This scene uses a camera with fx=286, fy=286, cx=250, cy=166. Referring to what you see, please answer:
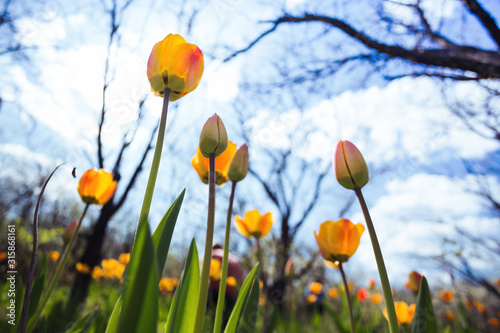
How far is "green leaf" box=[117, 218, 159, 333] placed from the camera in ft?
1.08

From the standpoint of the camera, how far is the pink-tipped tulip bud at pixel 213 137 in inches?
20.8

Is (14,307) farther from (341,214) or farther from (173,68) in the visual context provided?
(341,214)

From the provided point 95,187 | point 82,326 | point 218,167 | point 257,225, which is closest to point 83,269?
point 82,326

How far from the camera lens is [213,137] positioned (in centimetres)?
53

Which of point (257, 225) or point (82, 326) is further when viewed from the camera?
point (257, 225)

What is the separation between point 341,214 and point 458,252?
32.1 feet

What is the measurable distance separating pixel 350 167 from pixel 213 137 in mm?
272

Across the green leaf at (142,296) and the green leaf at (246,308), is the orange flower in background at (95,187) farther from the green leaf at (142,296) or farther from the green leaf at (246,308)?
the green leaf at (142,296)

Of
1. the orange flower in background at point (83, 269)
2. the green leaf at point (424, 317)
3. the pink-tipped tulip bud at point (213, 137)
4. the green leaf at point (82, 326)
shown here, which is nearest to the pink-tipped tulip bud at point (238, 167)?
the pink-tipped tulip bud at point (213, 137)

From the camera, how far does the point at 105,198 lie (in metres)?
0.99

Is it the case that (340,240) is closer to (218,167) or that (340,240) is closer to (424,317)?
(424,317)

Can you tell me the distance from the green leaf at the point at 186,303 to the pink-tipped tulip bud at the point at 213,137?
0.21 metres

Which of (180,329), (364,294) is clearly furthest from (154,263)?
(364,294)

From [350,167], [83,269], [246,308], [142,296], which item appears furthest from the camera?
[83,269]
